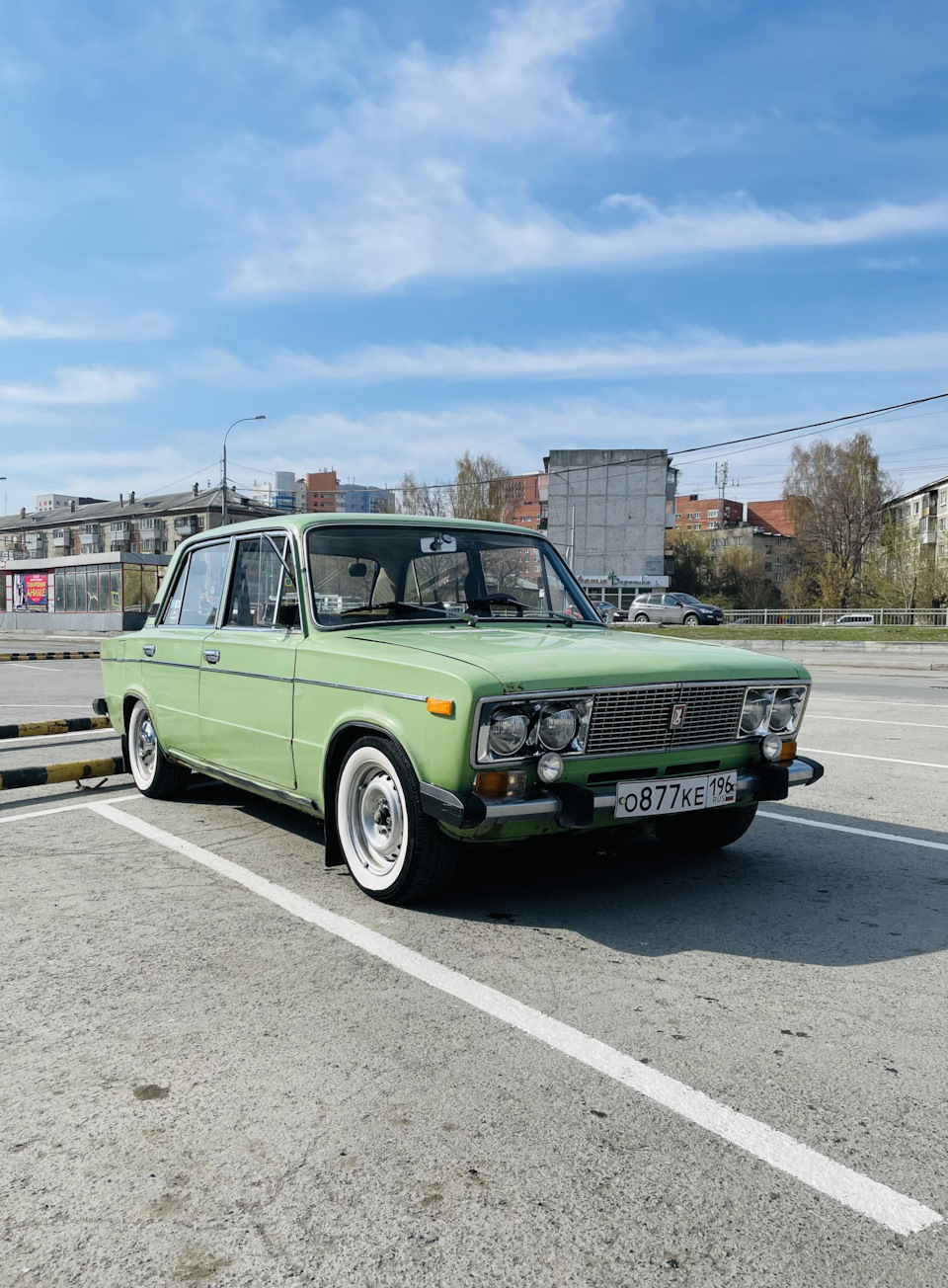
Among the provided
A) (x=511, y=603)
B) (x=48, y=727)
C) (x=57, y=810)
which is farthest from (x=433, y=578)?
(x=48, y=727)

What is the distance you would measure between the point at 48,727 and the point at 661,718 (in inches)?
204

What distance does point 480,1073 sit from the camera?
274cm

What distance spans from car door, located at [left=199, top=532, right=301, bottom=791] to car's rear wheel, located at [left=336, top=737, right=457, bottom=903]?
49 cm

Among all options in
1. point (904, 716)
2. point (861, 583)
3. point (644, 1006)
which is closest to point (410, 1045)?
point (644, 1006)

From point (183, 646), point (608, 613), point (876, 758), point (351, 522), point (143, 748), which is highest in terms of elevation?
point (351, 522)

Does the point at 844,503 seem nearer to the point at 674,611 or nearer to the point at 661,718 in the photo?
the point at 674,611

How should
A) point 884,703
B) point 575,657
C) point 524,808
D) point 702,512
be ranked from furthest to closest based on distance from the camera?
point 702,512, point 884,703, point 575,657, point 524,808

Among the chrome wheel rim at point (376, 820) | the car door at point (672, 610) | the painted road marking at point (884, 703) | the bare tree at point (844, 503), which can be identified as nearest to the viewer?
the chrome wheel rim at point (376, 820)

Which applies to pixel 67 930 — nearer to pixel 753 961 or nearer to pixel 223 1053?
pixel 223 1053

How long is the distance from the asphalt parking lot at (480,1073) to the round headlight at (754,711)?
2.50 feet

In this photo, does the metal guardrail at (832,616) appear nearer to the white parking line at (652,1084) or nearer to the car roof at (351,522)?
the car roof at (351,522)

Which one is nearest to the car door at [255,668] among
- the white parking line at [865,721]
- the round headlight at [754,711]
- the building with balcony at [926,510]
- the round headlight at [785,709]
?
the round headlight at [754,711]

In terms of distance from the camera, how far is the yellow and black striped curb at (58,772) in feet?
21.3

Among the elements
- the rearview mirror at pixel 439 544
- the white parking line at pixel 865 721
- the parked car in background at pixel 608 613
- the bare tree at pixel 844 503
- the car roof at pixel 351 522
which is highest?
the bare tree at pixel 844 503
